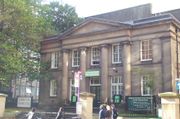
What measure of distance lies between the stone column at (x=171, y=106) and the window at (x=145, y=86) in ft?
47.0

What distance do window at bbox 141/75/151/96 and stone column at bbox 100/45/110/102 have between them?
370cm

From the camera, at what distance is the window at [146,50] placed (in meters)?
32.9

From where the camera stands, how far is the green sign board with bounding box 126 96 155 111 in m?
29.8

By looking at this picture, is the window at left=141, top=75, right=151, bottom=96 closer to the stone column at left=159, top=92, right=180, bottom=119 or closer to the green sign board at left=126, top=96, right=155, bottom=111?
the green sign board at left=126, top=96, right=155, bottom=111

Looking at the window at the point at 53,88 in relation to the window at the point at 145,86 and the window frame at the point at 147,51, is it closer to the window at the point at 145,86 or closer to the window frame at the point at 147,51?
the window at the point at 145,86

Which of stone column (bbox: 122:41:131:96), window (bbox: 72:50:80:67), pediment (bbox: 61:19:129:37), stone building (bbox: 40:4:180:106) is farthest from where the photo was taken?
window (bbox: 72:50:80:67)

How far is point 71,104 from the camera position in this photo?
3672 cm

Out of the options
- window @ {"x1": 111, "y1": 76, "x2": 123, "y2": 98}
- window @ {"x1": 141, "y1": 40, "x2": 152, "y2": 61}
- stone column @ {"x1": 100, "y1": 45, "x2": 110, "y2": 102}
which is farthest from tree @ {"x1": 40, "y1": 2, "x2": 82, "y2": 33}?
window @ {"x1": 141, "y1": 40, "x2": 152, "y2": 61}

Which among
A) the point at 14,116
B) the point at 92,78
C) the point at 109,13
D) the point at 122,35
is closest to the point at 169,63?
the point at 122,35

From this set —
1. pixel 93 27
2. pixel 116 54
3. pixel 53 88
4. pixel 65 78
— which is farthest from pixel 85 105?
pixel 53 88

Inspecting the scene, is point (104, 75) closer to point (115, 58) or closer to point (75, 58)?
point (115, 58)

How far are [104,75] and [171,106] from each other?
17663 mm

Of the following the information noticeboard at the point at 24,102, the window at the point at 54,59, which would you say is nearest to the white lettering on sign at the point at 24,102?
the information noticeboard at the point at 24,102

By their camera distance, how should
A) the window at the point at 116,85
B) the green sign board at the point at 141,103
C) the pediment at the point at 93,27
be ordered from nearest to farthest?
the green sign board at the point at 141,103 < the window at the point at 116,85 < the pediment at the point at 93,27
